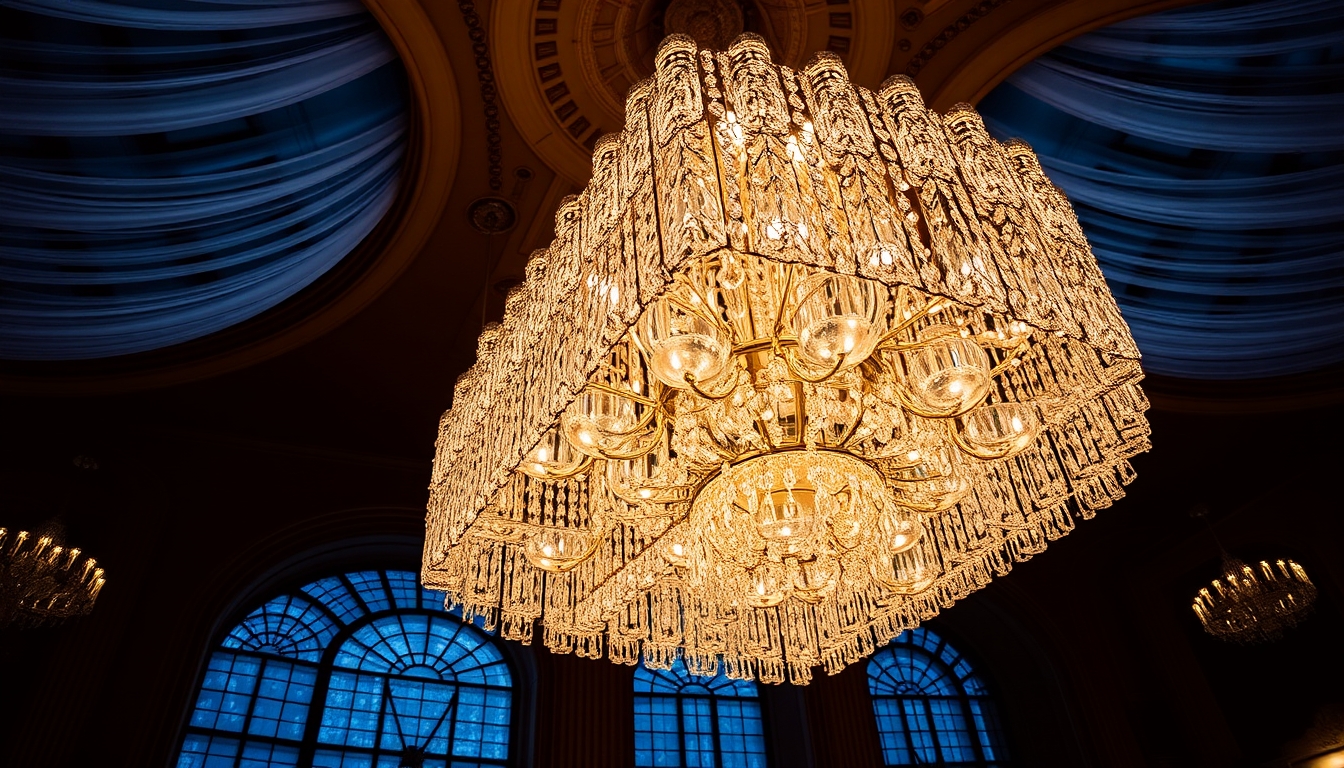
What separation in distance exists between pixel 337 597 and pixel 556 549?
5.61m

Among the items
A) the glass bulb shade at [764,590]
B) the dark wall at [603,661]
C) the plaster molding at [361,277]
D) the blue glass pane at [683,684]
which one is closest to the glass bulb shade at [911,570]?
the glass bulb shade at [764,590]

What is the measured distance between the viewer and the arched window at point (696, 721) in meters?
7.70

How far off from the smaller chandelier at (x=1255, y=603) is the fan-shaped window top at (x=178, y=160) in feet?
28.2

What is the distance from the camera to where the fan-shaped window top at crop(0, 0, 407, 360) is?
4133mm

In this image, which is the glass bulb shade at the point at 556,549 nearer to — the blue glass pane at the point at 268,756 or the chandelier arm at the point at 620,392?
the chandelier arm at the point at 620,392

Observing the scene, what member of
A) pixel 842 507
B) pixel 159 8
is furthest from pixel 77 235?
pixel 842 507

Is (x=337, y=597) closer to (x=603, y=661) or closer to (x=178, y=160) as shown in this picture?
(x=603, y=661)

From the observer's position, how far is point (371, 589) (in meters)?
8.24

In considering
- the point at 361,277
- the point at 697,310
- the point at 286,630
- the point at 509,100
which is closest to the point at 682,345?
the point at 697,310

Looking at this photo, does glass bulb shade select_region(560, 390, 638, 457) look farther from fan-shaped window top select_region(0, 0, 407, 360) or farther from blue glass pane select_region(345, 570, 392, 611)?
blue glass pane select_region(345, 570, 392, 611)

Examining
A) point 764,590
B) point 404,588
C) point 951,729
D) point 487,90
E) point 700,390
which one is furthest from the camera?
point 951,729

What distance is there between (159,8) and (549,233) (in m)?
2.64

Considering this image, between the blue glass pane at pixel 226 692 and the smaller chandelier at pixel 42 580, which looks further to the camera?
the blue glass pane at pixel 226 692

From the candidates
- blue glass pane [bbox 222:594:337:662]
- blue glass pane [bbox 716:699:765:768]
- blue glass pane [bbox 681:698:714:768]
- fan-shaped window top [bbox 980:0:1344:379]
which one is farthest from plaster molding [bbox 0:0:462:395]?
blue glass pane [bbox 716:699:765:768]
